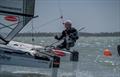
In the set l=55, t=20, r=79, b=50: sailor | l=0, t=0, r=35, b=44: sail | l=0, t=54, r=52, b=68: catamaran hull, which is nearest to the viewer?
l=0, t=54, r=52, b=68: catamaran hull

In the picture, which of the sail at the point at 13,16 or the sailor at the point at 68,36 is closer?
the sail at the point at 13,16

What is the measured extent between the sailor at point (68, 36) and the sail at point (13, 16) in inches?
58.0

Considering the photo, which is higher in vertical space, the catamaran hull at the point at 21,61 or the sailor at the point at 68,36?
the sailor at the point at 68,36

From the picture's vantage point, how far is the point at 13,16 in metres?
11.7

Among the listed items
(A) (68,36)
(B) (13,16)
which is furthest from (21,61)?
(A) (68,36)

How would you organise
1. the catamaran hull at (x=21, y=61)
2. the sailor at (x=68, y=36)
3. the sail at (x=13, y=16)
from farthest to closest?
the sailor at (x=68, y=36)
the sail at (x=13, y=16)
the catamaran hull at (x=21, y=61)

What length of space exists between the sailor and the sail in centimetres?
147

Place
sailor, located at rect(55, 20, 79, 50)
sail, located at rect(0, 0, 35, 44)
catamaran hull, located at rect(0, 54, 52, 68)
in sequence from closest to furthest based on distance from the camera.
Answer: catamaran hull, located at rect(0, 54, 52, 68) < sail, located at rect(0, 0, 35, 44) < sailor, located at rect(55, 20, 79, 50)

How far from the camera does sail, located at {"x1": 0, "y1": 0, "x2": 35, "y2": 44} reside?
38.2 feet

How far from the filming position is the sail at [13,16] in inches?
458

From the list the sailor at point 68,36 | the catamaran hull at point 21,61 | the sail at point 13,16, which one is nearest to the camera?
the catamaran hull at point 21,61

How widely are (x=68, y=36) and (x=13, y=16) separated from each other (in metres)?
1.91

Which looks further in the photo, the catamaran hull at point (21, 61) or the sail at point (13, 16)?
the sail at point (13, 16)

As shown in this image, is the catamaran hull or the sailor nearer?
the catamaran hull
